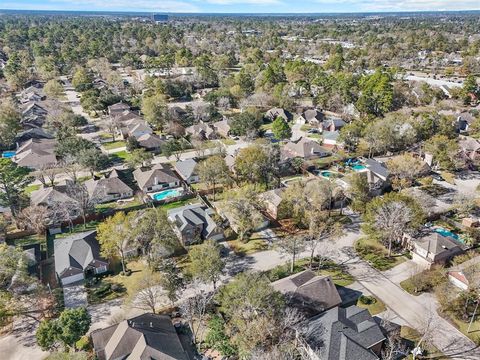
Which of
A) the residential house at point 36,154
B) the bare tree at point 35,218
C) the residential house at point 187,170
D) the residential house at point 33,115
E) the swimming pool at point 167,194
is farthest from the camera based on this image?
the residential house at point 33,115

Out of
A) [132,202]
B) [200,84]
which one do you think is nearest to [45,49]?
[200,84]

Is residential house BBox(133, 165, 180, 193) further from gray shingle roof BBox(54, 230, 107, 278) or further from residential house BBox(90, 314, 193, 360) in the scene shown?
residential house BBox(90, 314, 193, 360)

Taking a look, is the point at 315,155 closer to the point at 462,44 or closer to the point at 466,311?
the point at 466,311

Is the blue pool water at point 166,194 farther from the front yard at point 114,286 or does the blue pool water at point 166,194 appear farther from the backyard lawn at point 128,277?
the front yard at point 114,286

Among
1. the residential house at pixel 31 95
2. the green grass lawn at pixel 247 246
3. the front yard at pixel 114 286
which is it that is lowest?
the front yard at pixel 114 286

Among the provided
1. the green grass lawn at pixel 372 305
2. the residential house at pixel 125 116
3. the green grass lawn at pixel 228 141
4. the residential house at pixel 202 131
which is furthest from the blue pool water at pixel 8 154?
the green grass lawn at pixel 372 305
